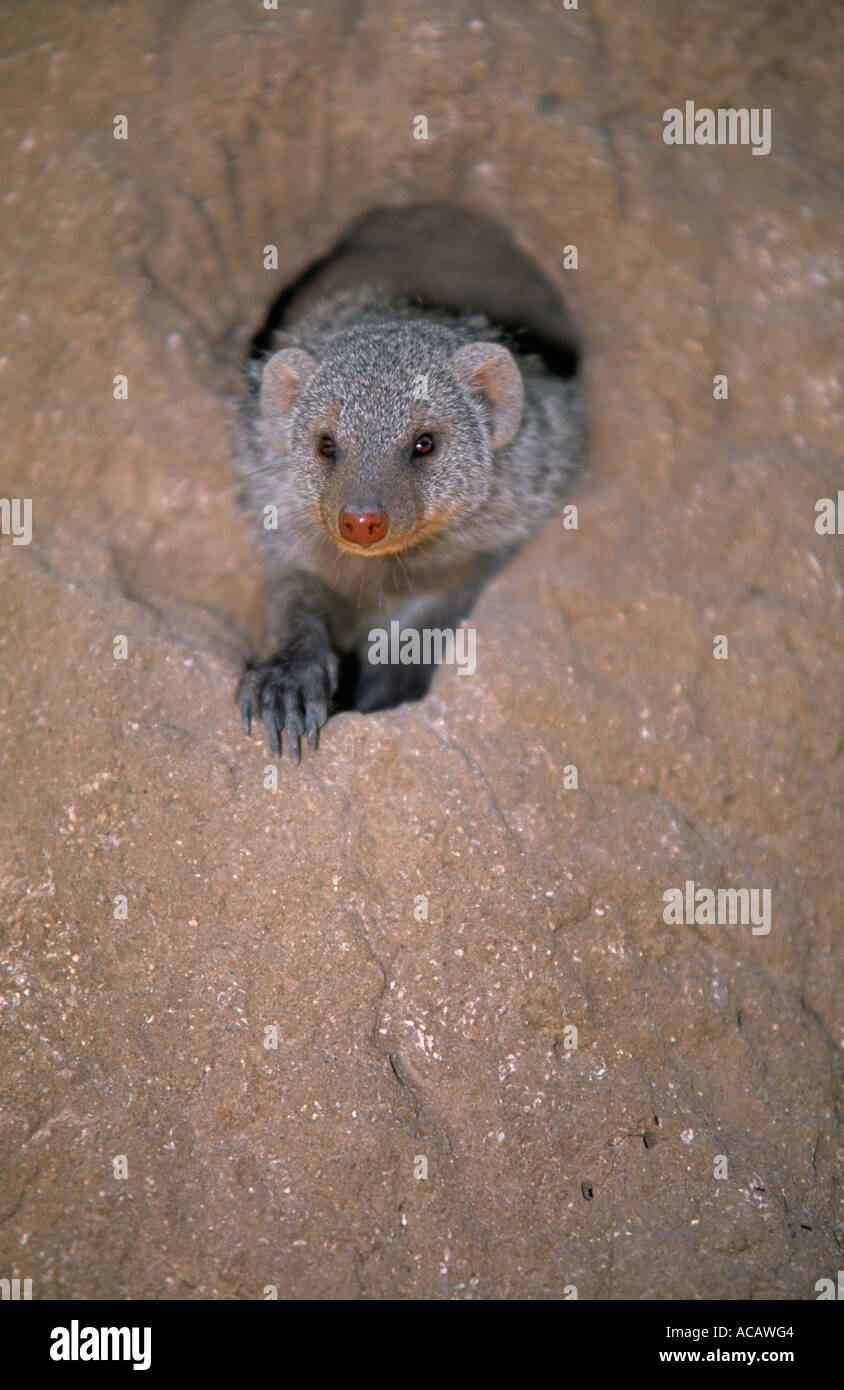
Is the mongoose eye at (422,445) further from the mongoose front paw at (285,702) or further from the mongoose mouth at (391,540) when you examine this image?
the mongoose front paw at (285,702)

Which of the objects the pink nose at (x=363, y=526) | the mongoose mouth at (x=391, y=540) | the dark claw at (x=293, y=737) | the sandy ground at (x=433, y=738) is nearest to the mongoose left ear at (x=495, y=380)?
the sandy ground at (x=433, y=738)

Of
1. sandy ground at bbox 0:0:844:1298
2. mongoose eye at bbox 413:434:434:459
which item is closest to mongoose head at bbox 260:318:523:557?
mongoose eye at bbox 413:434:434:459

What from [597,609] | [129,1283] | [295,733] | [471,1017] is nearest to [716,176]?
[597,609]

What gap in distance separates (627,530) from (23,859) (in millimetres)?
1858

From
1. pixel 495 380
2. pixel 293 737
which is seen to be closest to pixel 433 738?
pixel 293 737

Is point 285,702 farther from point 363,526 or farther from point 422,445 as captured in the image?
point 422,445

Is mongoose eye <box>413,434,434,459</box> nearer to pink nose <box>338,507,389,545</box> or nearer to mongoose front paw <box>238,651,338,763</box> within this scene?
pink nose <box>338,507,389,545</box>

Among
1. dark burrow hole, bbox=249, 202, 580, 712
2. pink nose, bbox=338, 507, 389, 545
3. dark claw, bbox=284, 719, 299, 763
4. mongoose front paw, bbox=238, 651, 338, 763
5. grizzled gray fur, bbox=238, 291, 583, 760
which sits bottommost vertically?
dark claw, bbox=284, 719, 299, 763

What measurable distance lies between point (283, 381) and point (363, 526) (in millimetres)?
822

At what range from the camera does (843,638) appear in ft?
9.25

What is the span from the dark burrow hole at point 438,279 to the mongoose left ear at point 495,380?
1.46ft

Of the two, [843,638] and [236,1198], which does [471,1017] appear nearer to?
[236,1198]

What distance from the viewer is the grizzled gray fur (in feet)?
9.32

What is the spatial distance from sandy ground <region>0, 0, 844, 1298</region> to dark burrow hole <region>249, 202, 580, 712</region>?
18 centimetres
